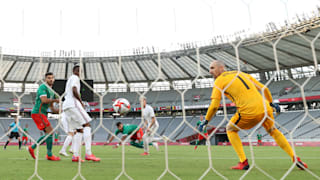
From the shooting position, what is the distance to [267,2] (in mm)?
2117

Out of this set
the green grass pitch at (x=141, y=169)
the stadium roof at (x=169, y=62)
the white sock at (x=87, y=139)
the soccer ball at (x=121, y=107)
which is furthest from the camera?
the stadium roof at (x=169, y=62)

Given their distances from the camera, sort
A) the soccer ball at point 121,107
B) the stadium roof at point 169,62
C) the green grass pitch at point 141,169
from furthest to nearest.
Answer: the stadium roof at point 169,62
the soccer ball at point 121,107
the green grass pitch at point 141,169

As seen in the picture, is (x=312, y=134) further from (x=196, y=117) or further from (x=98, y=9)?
(x=98, y=9)

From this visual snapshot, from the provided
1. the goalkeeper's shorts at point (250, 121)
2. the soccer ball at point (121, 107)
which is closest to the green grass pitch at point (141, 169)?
the goalkeeper's shorts at point (250, 121)

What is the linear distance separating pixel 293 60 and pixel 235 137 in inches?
859

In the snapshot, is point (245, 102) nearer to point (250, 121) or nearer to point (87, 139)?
point (250, 121)

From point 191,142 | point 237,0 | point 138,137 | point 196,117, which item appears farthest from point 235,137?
point 196,117

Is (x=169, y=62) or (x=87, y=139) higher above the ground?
(x=169, y=62)

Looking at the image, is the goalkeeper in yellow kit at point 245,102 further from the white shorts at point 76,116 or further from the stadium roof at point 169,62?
the stadium roof at point 169,62

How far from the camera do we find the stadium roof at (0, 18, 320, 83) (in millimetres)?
17688

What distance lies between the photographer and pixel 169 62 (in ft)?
72.3

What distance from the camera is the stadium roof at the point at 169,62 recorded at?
58.0 ft

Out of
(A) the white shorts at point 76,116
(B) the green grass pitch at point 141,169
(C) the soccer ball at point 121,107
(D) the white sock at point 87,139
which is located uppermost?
(C) the soccer ball at point 121,107

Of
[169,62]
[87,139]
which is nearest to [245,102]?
[87,139]
